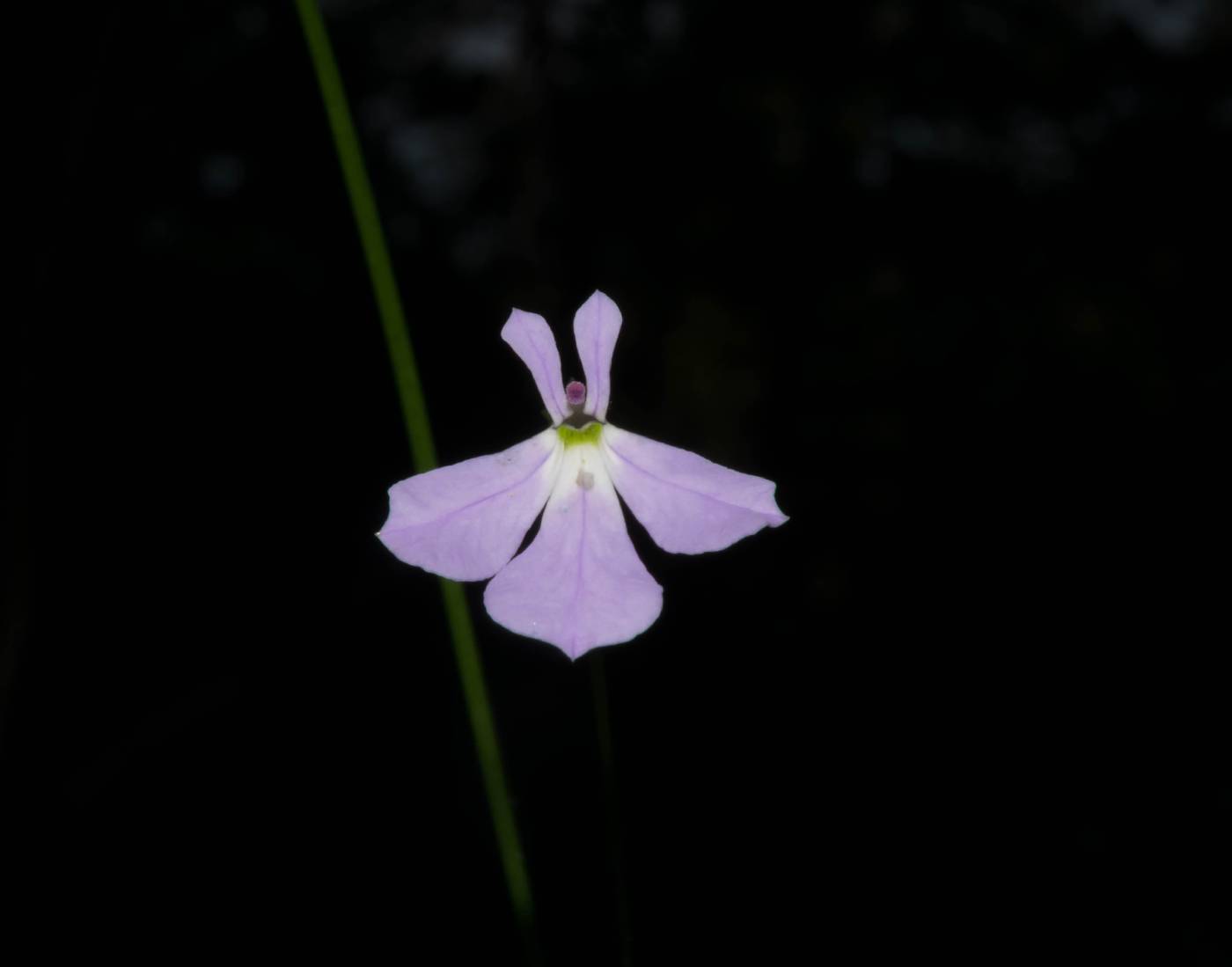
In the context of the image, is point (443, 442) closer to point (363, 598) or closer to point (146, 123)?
point (363, 598)

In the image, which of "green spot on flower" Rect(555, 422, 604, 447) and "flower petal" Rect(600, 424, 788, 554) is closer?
"flower petal" Rect(600, 424, 788, 554)

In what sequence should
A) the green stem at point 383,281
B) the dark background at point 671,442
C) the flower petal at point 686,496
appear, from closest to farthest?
the green stem at point 383,281
the flower petal at point 686,496
the dark background at point 671,442

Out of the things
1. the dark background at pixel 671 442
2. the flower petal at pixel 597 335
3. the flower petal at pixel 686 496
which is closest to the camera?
the flower petal at pixel 686 496

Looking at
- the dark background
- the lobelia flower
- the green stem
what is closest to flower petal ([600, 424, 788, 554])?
the lobelia flower

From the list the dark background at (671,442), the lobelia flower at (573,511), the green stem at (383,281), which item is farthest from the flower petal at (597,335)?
the dark background at (671,442)

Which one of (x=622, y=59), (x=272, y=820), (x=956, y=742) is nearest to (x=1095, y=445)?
(x=956, y=742)

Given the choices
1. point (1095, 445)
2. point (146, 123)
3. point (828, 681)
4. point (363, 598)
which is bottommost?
point (828, 681)

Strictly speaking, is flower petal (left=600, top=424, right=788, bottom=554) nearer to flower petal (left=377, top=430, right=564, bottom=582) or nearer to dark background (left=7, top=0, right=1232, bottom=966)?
flower petal (left=377, top=430, right=564, bottom=582)

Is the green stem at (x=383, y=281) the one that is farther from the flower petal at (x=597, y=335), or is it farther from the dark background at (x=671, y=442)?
the dark background at (x=671, y=442)
